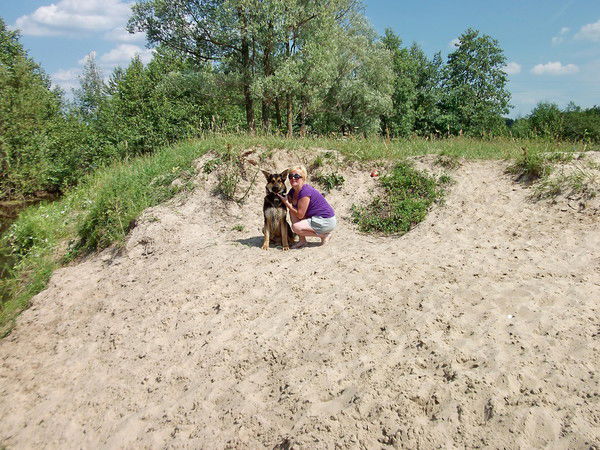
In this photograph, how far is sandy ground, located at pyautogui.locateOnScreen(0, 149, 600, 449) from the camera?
3635 mm

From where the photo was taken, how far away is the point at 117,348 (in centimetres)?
602

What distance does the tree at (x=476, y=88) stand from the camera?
4353cm

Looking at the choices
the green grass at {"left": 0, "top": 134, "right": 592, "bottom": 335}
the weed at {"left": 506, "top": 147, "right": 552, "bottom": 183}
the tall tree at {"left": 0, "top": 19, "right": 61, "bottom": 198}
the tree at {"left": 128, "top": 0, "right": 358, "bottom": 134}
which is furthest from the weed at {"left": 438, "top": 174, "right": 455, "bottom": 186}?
the tall tree at {"left": 0, "top": 19, "right": 61, "bottom": 198}

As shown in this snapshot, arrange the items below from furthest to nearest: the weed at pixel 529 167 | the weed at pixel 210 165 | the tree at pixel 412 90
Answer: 1. the tree at pixel 412 90
2. the weed at pixel 210 165
3. the weed at pixel 529 167

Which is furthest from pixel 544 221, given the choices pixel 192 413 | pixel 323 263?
pixel 192 413

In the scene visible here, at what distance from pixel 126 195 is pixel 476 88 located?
44.2 m

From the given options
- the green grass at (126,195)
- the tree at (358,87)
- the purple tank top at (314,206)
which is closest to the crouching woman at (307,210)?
the purple tank top at (314,206)

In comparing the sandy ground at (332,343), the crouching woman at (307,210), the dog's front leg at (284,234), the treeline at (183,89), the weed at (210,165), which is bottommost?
the sandy ground at (332,343)

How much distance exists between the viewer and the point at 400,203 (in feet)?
30.6

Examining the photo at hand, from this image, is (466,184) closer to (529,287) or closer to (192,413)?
(529,287)

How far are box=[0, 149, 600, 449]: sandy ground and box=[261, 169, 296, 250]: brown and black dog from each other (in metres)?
0.34

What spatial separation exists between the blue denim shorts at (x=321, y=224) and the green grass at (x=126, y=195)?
3072 millimetres

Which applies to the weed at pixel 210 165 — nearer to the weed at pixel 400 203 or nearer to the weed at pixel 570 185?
the weed at pixel 400 203

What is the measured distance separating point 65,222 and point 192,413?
942cm
